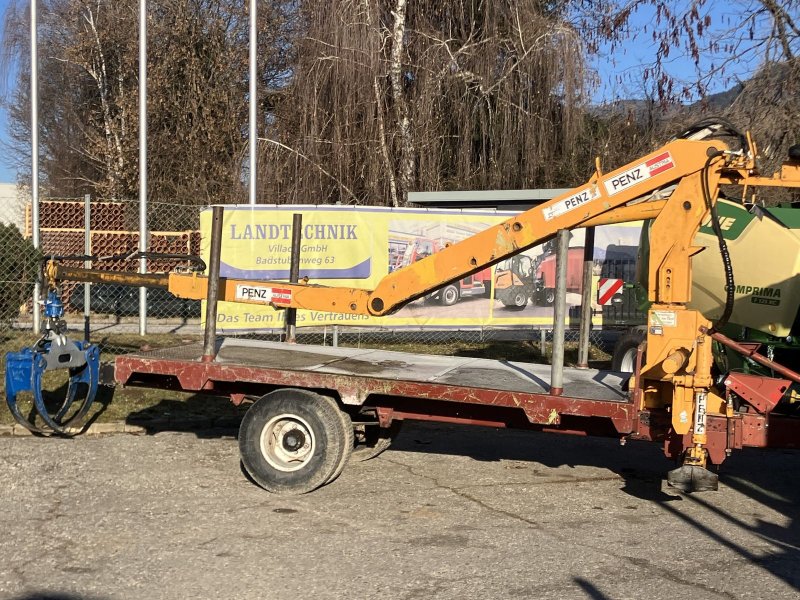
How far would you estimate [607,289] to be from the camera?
13844 millimetres

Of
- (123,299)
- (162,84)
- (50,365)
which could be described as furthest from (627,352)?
(162,84)

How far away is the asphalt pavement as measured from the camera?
523cm

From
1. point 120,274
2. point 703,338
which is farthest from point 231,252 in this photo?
point 703,338

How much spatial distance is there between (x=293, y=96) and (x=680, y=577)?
16.9 meters

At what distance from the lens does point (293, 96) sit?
2058 centimetres

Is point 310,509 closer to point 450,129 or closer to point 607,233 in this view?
point 607,233

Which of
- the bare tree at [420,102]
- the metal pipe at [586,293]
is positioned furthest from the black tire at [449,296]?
the bare tree at [420,102]

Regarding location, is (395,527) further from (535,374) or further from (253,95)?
(253,95)

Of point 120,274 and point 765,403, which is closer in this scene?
point 765,403

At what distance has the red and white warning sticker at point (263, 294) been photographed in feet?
25.6

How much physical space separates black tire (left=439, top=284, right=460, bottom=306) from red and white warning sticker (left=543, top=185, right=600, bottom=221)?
22.5 feet

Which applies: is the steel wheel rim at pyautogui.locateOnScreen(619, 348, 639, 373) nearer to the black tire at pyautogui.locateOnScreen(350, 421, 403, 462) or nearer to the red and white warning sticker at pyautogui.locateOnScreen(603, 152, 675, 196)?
the black tire at pyautogui.locateOnScreen(350, 421, 403, 462)

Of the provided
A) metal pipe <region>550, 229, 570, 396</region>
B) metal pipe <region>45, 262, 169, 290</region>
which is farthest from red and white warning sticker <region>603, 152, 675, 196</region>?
metal pipe <region>45, 262, 169, 290</region>

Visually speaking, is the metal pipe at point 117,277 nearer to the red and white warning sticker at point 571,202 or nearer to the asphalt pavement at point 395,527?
the asphalt pavement at point 395,527
